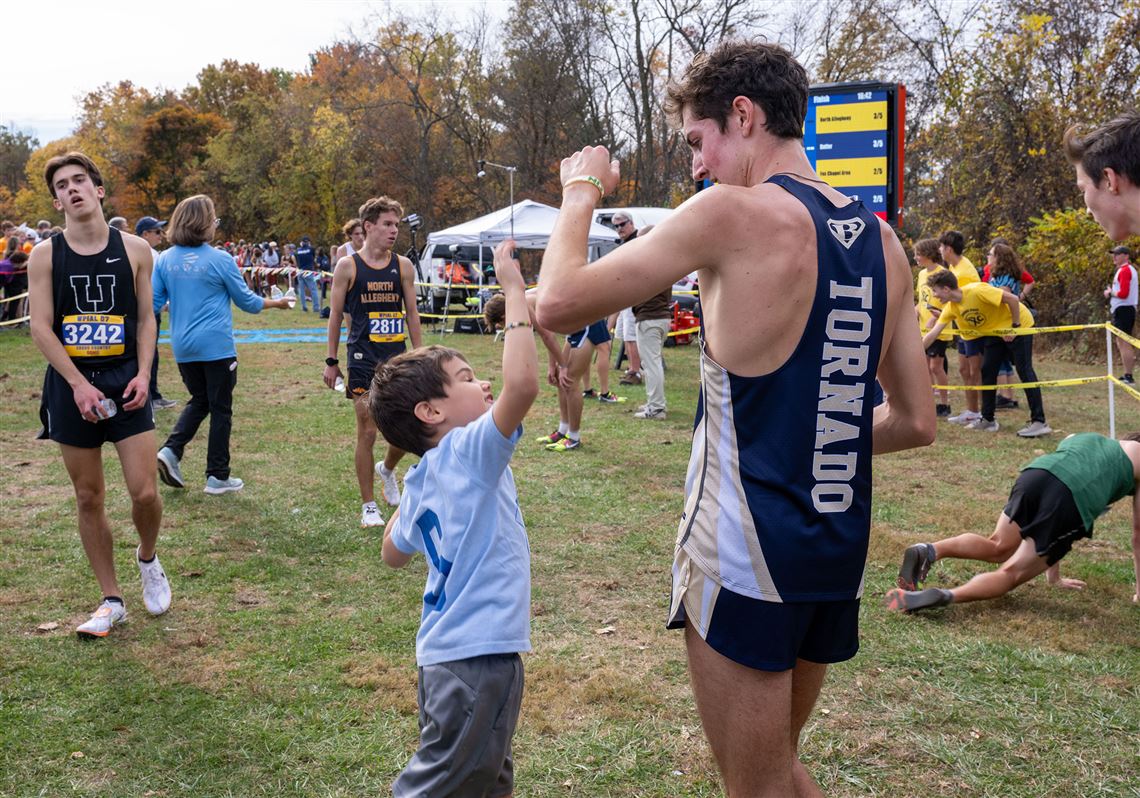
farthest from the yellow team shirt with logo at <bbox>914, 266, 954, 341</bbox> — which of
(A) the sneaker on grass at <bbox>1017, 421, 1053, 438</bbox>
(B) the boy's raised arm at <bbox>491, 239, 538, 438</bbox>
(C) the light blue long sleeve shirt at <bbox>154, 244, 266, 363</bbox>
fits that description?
(B) the boy's raised arm at <bbox>491, 239, 538, 438</bbox>

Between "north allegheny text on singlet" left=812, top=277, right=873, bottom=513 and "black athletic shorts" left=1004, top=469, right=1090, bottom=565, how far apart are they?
3319 millimetres

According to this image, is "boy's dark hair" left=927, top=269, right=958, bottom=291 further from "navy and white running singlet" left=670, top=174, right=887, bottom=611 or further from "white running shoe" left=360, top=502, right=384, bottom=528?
"navy and white running singlet" left=670, top=174, right=887, bottom=611

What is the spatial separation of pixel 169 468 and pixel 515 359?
603cm

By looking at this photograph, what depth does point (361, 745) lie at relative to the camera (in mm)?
3678

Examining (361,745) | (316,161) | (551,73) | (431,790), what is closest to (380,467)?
(361,745)

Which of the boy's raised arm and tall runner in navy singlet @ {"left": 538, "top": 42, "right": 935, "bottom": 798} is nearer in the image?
tall runner in navy singlet @ {"left": 538, "top": 42, "right": 935, "bottom": 798}

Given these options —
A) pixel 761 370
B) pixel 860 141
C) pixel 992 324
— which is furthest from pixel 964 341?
pixel 761 370

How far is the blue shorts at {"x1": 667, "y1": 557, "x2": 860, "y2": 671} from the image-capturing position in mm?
1975

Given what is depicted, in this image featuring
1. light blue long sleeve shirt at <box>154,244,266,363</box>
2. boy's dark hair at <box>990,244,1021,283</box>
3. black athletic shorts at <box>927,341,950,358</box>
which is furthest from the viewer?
boy's dark hair at <box>990,244,1021,283</box>

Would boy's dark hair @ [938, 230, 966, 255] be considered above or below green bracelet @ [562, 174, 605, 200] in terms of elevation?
above

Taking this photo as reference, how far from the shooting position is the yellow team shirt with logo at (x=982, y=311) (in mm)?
10055

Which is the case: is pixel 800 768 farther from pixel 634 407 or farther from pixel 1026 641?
pixel 634 407

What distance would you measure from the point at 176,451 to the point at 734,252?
6.77m

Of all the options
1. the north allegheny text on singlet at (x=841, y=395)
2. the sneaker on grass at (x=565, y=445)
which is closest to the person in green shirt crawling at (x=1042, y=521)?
the north allegheny text on singlet at (x=841, y=395)
